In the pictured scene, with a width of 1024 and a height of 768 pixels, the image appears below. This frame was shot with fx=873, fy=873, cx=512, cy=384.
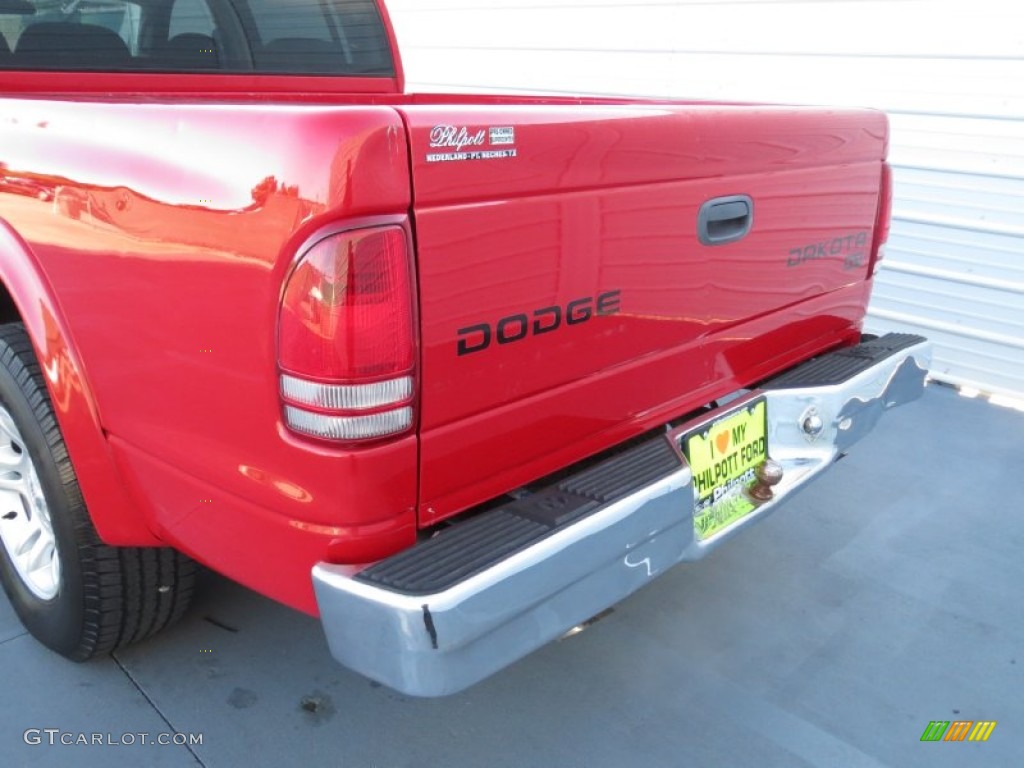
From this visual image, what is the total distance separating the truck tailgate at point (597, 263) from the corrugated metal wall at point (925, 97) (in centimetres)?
224

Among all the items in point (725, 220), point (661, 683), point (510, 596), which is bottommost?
point (661, 683)

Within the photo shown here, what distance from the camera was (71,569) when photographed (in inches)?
87.3

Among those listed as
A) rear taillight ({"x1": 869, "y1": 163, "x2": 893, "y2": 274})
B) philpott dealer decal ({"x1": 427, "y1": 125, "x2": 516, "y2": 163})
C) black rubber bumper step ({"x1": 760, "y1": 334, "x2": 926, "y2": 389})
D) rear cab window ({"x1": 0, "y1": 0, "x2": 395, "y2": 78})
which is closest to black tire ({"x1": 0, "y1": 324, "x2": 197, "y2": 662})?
rear cab window ({"x1": 0, "y1": 0, "x2": 395, "y2": 78})

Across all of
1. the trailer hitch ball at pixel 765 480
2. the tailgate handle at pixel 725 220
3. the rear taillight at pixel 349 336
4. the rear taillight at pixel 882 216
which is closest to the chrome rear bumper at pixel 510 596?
the trailer hitch ball at pixel 765 480

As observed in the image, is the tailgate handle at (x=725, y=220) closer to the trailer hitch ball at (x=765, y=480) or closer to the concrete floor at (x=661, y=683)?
the trailer hitch ball at (x=765, y=480)

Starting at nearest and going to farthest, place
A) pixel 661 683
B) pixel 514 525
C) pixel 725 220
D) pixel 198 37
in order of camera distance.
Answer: pixel 514 525 → pixel 725 220 → pixel 661 683 → pixel 198 37

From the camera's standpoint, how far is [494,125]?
1551mm

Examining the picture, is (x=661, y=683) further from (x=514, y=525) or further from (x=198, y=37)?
(x=198, y=37)

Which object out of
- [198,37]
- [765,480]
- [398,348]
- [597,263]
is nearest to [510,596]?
[398,348]

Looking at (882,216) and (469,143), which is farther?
(882,216)

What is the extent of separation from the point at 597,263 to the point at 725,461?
0.66 meters

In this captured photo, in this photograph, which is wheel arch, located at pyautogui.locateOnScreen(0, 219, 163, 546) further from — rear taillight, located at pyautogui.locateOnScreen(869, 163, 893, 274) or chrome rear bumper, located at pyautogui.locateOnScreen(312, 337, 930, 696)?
rear taillight, located at pyautogui.locateOnScreen(869, 163, 893, 274)

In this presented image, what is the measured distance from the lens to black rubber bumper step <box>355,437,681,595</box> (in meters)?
1.52

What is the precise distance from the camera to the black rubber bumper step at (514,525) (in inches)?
59.7
